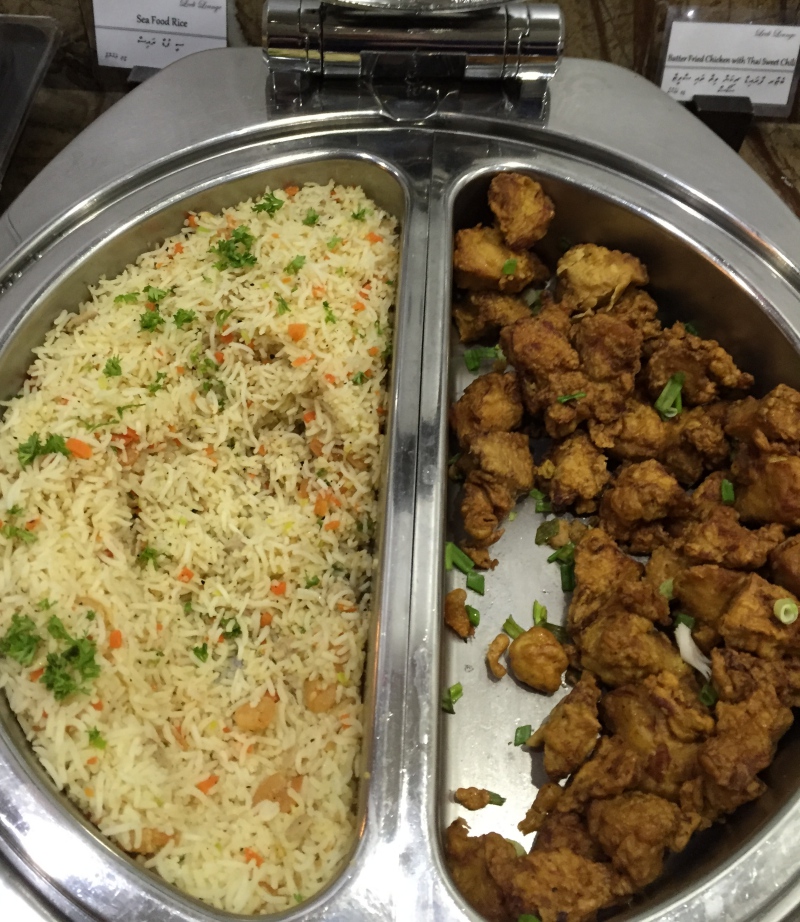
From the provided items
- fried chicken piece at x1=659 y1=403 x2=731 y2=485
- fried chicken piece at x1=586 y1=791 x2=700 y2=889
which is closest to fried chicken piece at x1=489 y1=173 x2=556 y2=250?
fried chicken piece at x1=659 y1=403 x2=731 y2=485

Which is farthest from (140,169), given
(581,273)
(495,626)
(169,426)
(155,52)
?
(495,626)

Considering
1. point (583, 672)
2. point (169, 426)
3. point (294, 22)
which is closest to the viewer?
point (583, 672)

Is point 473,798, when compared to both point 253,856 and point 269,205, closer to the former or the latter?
point 253,856

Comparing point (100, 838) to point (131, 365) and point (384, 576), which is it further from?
point (131, 365)

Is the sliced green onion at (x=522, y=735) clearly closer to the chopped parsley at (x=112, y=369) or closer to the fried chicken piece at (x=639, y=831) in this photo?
the fried chicken piece at (x=639, y=831)

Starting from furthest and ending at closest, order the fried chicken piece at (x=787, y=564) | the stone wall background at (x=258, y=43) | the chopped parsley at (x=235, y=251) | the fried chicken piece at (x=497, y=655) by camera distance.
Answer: the stone wall background at (x=258, y=43), the chopped parsley at (x=235, y=251), the fried chicken piece at (x=497, y=655), the fried chicken piece at (x=787, y=564)

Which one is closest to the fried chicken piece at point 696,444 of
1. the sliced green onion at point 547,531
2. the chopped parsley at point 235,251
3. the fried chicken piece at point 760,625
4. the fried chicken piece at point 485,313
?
the sliced green onion at point 547,531
